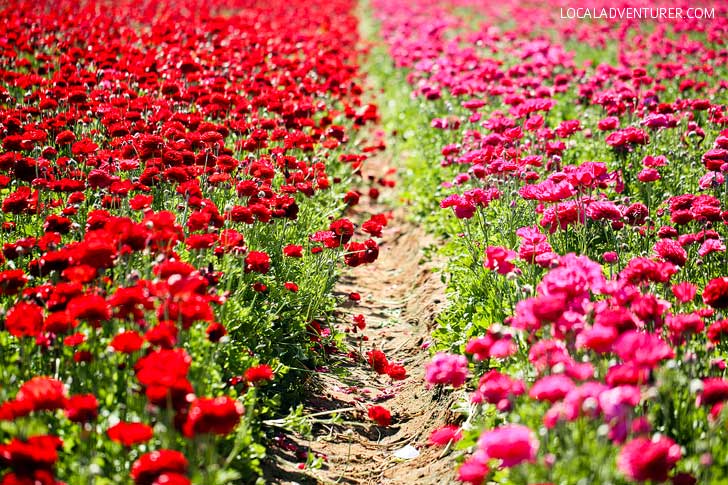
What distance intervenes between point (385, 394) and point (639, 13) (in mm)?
13442

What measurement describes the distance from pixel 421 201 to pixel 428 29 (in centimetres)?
595

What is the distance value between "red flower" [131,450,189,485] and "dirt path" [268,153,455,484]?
119 centimetres

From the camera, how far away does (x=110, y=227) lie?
120 inches

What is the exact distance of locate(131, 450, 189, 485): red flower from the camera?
2123 millimetres

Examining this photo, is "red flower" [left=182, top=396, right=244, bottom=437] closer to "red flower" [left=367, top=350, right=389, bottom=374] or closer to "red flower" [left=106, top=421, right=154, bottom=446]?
"red flower" [left=106, top=421, right=154, bottom=446]

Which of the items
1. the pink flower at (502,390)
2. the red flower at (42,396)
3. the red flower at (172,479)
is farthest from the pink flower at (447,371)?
the red flower at (42,396)

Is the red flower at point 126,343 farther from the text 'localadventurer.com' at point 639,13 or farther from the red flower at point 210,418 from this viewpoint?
the text 'localadventurer.com' at point 639,13

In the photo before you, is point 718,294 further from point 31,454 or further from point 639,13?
point 639,13

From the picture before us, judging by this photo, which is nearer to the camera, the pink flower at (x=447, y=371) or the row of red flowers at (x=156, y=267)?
the row of red flowers at (x=156, y=267)

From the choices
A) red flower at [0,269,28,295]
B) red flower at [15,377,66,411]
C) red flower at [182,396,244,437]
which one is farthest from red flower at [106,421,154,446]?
red flower at [0,269,28,295]

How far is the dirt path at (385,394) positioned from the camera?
359 centimetres

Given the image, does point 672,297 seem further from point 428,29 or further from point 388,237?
point 428,29

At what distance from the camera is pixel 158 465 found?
6.99 feet

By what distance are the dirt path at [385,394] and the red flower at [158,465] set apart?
1189 millimetres
